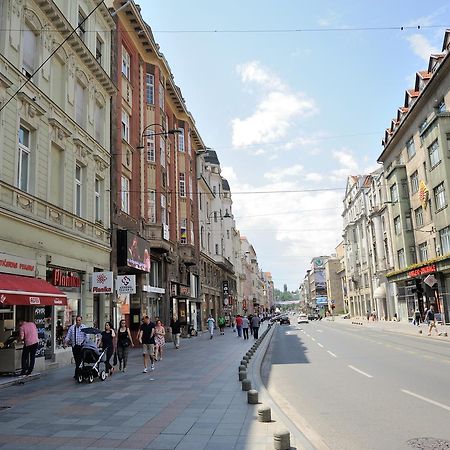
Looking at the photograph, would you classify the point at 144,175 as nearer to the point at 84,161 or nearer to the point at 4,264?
the point at 84,161

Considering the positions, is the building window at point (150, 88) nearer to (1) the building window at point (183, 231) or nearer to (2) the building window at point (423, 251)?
(1) the building window at point (183, 231)

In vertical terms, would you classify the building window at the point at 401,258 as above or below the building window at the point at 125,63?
below

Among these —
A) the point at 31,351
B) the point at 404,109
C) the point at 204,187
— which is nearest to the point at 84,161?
the point at 31,351

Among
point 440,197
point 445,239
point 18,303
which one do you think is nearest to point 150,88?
point 18,303

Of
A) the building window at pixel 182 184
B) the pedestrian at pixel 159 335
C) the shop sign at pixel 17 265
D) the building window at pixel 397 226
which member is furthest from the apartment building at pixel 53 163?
the building window at pixel 397 226

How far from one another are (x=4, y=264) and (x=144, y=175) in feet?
53.6

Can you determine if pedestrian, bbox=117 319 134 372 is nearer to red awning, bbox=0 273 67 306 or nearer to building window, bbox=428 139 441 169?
red awning, bbox=0 273 67 306

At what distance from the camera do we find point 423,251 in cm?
4562

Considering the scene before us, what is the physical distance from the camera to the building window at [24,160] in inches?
610

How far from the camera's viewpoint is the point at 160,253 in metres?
31.5

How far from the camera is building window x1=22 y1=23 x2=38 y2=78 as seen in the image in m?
16.0

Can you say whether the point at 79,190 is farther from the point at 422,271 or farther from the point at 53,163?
the point at 422,271

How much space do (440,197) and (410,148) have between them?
395 inches

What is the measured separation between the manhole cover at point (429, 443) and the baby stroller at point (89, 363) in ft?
30.0
